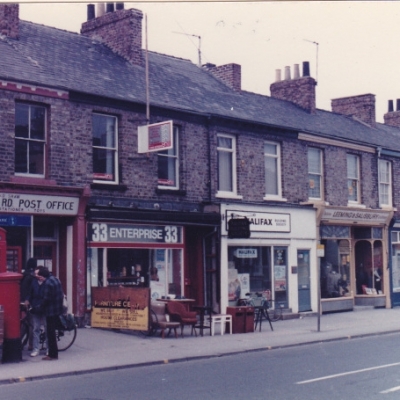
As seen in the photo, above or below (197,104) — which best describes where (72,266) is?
below

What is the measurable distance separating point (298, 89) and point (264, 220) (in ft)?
24.8

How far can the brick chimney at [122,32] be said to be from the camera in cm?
2292

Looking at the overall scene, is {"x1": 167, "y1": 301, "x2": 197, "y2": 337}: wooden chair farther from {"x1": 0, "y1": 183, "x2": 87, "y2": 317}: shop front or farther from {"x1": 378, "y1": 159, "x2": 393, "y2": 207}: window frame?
{"x1": 378, "y1": 159, "x2": 393, "y2": 207}: window frame

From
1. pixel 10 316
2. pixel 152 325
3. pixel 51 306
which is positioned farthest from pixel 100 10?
pixel 10 316

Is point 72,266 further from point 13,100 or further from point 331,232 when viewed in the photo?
point 331,232

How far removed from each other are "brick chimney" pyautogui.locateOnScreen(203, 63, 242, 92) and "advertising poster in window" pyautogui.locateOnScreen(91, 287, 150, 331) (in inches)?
438

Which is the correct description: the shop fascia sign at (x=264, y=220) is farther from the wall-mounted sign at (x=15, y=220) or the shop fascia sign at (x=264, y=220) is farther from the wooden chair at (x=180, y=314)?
the wall-mounted sign at (x=15, y=220)

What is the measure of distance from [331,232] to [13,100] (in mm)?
13801

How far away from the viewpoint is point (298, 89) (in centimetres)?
2864

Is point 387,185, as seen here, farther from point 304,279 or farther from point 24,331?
point 24,331

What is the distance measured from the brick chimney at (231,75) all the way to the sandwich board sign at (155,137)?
24.1ft

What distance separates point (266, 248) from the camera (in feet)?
78.1

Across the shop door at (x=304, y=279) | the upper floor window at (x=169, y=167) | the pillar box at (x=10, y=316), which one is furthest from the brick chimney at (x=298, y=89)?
the pillar box at (x=10, y=316)

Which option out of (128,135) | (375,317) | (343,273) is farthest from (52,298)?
(343,273)
